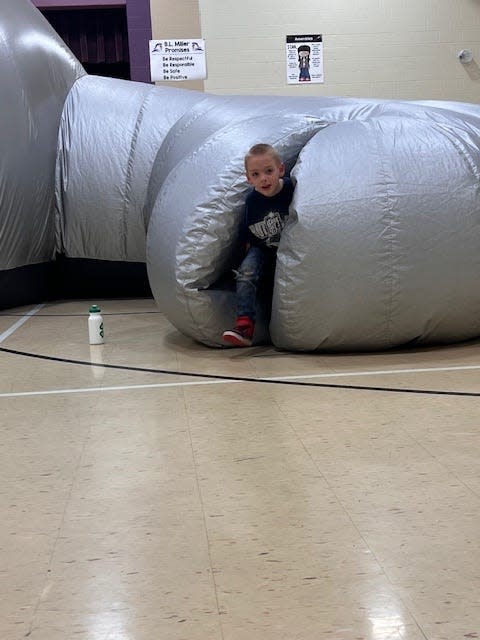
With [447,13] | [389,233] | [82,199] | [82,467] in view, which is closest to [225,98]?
[82,199]

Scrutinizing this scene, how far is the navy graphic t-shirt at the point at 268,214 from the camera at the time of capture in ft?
10.5

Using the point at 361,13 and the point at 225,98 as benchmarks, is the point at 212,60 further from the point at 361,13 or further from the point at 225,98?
the point at 225,98

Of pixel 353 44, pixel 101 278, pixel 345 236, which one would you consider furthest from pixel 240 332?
pixel 353 44

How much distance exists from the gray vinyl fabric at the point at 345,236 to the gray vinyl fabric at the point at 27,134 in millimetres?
1538

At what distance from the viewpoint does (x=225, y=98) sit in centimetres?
430

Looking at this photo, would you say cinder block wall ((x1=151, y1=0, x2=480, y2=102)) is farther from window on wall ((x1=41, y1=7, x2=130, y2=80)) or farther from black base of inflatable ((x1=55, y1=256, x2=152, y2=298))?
black base of inflatable ((x1=55, y1=256, x2=152, y2=298))

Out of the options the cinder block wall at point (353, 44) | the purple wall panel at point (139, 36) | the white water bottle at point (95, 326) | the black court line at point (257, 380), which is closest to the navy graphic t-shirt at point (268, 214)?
the black court line at point (257, 380)

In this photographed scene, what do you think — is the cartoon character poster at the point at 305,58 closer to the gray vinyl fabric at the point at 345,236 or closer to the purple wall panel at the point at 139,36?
the purple wall panel at the point at 139,36

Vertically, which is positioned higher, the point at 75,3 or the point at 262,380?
the point at 75,3

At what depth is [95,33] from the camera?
10.1 metres

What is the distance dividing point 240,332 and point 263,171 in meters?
0.58

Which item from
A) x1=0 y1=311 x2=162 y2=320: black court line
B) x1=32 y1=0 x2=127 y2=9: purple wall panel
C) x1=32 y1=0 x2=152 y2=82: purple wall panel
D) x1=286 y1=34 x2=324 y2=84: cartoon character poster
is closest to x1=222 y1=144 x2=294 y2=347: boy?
x1=0 y1=311 x2=162 y2=320: black court line

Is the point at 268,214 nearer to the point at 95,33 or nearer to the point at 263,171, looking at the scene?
the point at 263,171

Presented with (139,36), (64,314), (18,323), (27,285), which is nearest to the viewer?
(18,323)
